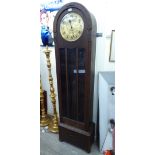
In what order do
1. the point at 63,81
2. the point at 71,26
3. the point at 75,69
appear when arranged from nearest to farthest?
the point at 71,26
the point at 75,69
the point at 63,81

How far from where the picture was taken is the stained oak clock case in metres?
1.64

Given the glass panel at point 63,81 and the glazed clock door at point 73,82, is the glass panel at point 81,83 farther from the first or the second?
the glass panel at point 63,81

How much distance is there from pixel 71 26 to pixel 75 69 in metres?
0.45

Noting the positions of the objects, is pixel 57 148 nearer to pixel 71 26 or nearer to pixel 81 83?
pixel 81 83

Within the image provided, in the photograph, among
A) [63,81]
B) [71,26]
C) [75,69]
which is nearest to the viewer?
[71,26]

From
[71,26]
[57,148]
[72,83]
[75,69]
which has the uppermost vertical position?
[71,26]

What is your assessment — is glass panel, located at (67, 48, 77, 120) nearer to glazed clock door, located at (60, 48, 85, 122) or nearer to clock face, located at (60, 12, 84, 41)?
glazed clock door, located at (60, 48, 85, 122)

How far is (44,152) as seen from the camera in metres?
1.88

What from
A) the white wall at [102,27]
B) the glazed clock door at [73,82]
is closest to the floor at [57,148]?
the glazed clock door at [73,82]

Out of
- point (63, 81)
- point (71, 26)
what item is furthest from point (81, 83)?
point (71, 26)

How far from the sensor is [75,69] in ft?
5.97
